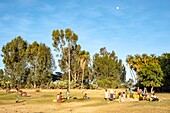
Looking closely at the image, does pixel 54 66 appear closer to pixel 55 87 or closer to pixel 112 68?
pixel 55 87

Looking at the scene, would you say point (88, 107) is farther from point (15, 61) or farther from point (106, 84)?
point (15, 61)

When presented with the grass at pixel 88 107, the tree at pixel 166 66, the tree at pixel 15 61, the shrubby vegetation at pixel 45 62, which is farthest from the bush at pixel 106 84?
the grass at pixel 88 107

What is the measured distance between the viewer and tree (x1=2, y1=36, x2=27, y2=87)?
274 feet

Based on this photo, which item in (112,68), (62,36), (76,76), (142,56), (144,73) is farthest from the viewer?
(112,68)

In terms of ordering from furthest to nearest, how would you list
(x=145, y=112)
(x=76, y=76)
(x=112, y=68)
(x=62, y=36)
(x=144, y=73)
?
(x=112, y=68)
(x=76, y=76)
(x=62, y=36)
(x=144, y=73)
(x=145, y=112)

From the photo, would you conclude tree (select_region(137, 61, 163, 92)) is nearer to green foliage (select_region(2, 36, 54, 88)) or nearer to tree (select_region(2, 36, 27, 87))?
green foliage (select_region(2, 36, 54, 88))

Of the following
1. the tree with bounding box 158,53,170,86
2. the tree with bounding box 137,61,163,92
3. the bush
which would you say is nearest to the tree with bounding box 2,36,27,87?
the bush

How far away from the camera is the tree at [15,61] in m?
83.5

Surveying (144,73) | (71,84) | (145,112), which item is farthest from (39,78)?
(145,112)

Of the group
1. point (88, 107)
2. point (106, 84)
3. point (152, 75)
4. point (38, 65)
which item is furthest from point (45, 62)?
point (88, 107)

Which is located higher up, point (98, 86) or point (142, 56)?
point (142, 56)

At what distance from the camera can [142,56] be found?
293 ft

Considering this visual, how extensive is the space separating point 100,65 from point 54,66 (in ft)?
68.6

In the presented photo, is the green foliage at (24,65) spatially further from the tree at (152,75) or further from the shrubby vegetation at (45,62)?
the tree at (152,75)
